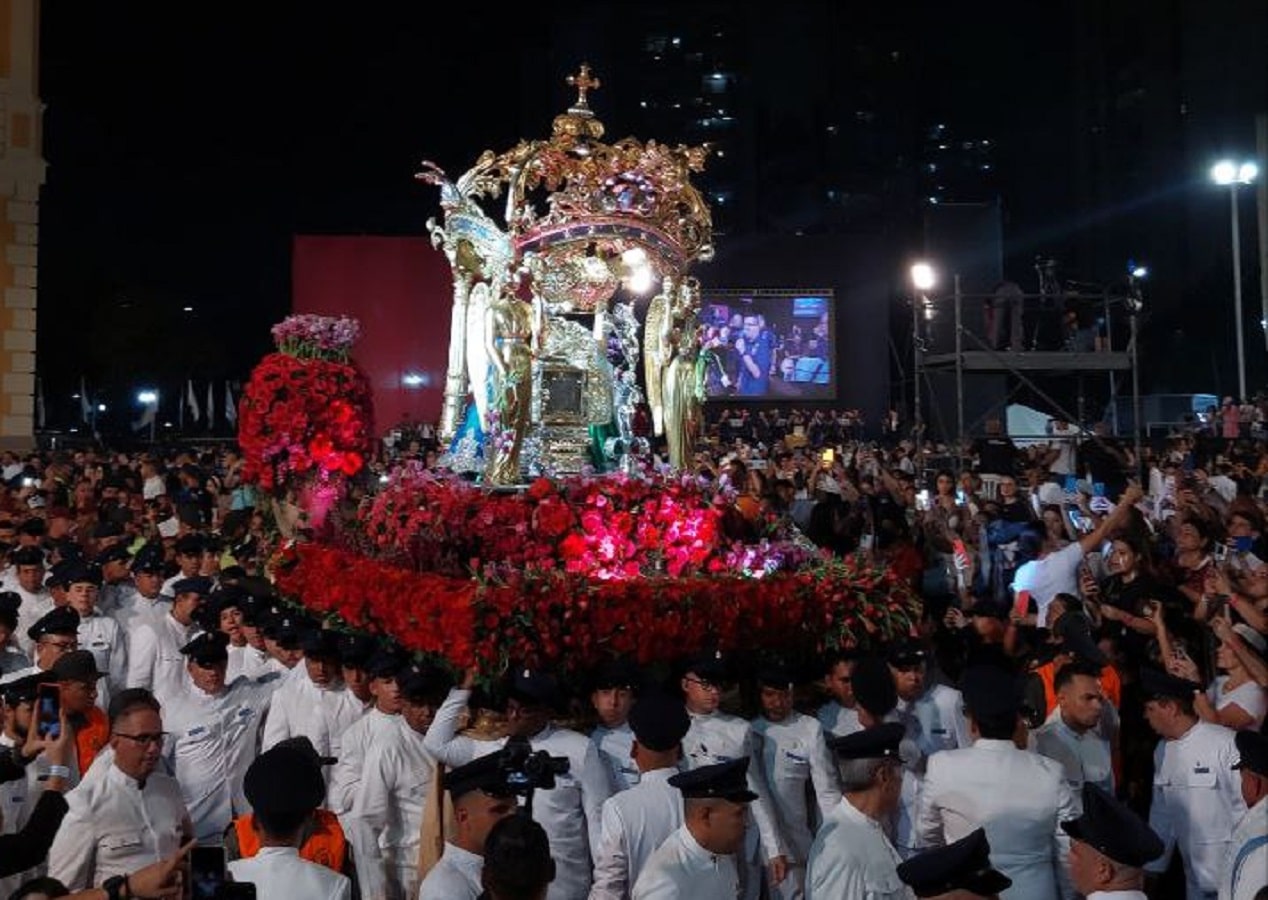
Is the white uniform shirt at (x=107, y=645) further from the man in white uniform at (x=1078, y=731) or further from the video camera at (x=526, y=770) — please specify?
the man in white uniform at (x=1078, y=731)

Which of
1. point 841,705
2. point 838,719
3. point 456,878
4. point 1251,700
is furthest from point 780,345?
point 456,878

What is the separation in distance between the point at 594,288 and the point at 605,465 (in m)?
1.86

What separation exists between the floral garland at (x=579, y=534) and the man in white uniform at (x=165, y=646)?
4.84 ft

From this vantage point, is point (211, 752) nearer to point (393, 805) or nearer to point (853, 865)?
point (393, 805)

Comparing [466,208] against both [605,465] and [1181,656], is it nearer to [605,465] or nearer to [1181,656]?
A: [605,465]

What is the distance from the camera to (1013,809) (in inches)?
186

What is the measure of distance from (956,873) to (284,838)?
1.95m

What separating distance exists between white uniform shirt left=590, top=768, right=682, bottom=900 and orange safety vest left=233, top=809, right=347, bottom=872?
0.95 meters

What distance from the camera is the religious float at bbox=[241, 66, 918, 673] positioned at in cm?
743

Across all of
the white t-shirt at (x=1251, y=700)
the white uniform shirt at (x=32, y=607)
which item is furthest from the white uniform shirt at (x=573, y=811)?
the white uniform shirt at (x=32, y=607)

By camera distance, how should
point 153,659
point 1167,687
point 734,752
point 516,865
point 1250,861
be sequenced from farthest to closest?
point 153,659 → point 734,752 → point 1167,687 → point 1250,861 → point 516,865

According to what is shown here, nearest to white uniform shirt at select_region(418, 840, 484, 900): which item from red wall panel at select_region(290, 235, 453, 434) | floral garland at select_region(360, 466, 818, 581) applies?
floral garland at select_region(360, 466, 818, 581)

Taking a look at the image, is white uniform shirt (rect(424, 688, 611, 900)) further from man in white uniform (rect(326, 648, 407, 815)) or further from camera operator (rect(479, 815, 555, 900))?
camera operator (rect(479, 815, 555, 900))

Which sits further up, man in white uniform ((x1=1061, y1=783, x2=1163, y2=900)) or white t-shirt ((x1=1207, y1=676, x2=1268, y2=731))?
white t-shirt ((x1=1207, y1=676, x2=1268, y2=731))
